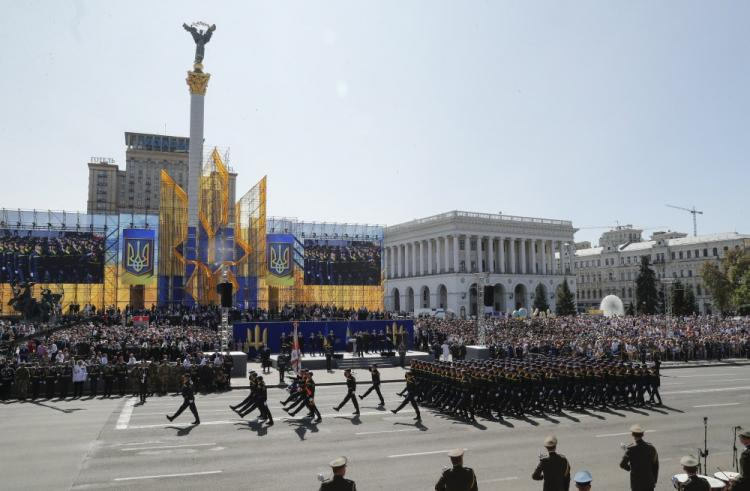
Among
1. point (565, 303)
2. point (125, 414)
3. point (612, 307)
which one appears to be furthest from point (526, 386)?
point (565, 303)

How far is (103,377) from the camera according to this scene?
23062 millimetres

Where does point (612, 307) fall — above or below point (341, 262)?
below

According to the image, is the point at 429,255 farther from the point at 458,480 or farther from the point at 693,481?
the point at 693,481

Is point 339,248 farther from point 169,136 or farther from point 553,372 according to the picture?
point 169,136

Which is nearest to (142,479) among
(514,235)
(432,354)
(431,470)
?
(431,470)

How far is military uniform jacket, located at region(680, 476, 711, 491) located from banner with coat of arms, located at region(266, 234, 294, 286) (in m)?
56.4

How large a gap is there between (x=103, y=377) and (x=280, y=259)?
3881 centimetres

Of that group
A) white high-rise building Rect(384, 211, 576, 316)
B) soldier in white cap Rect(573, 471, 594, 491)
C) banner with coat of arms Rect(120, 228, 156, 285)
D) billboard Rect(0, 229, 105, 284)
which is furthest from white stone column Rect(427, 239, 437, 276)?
soldier in white cap Rect(573, 471, 594, 491)

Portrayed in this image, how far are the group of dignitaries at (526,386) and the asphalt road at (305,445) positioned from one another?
80 cm

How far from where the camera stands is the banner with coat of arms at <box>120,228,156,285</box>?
56.3 meters

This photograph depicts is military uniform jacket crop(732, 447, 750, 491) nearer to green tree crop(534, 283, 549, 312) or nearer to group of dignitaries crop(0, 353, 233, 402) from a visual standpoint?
group of dignitaries crop(0, 353, 233, 402)

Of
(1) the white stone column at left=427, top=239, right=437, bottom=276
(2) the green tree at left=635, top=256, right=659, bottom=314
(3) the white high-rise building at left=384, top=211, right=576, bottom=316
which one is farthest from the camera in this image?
(1) the white stone column at left=427, top=239, right=437, bottom=276

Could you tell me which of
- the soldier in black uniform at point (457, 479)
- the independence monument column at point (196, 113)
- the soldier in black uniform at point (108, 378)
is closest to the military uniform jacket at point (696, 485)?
the soldier in black uniform at point (457, 479)

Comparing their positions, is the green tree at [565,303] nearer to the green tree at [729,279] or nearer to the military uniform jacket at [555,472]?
the green tree at [729,279]
